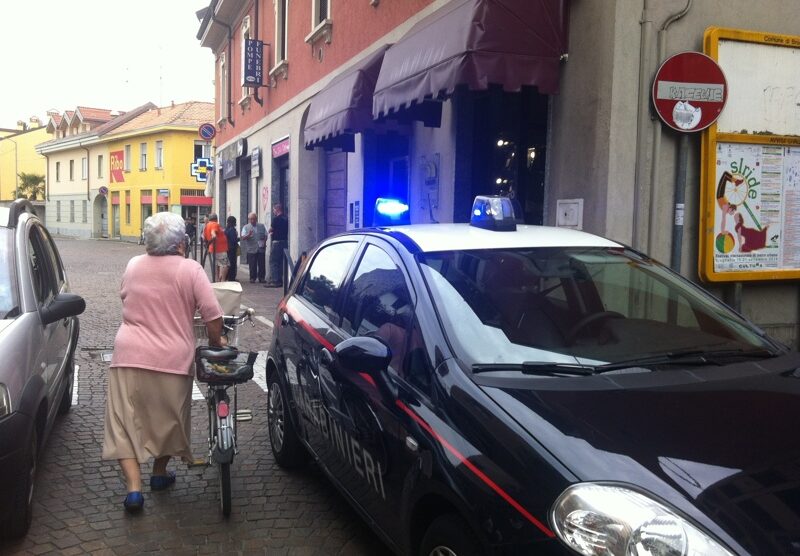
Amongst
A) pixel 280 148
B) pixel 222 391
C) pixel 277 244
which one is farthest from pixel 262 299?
pixel 222 391

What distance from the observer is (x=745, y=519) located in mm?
1851

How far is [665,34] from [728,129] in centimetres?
107

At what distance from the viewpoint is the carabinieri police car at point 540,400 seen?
194 centimetres

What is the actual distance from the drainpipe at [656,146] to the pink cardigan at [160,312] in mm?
4347

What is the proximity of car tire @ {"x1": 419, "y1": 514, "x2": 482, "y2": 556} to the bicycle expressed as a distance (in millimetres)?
1704

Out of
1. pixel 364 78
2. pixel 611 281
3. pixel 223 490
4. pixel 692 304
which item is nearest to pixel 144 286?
pixel 223 490

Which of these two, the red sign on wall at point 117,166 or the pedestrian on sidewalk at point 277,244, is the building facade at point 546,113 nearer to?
the pedestrian on sidewalk at point 277,244

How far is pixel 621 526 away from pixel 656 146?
542 centimetres

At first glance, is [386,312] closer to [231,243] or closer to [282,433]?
[282,433]

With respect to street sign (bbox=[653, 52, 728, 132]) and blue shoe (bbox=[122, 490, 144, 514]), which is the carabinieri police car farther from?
street sign (bbox=[653, 52, 728, 132])

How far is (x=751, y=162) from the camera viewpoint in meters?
6.83

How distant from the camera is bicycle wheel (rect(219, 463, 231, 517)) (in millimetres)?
3924

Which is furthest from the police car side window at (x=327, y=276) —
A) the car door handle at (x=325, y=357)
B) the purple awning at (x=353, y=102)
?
the purple awning at (x=353, y=102)

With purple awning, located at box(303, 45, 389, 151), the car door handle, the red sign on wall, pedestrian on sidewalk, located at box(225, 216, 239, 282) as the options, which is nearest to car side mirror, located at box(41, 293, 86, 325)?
the car door handle
